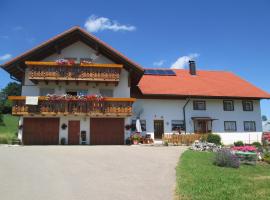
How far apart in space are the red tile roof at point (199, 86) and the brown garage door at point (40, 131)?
8.82 m

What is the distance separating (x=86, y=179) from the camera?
390 inches

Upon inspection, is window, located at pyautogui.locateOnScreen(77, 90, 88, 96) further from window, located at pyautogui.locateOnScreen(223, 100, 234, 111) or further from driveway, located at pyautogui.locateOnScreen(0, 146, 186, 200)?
window, located at pyautogui.locateOnScreen(223, 100, 234, 111)

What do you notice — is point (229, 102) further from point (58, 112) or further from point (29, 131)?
point (29, 131)

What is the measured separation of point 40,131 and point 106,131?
5.43 m

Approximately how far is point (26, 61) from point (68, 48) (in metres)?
3.90

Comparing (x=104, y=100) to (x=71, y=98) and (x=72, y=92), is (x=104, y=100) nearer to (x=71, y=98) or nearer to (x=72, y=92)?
(x=71, y=98)

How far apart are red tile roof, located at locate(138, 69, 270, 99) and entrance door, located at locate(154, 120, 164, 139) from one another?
2.75 m

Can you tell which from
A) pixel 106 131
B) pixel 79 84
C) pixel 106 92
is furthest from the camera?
pixel 106 92

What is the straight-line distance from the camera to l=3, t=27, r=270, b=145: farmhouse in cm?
2522

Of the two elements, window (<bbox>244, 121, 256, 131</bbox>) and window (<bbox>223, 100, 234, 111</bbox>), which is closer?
window (<bbox>223, 100, 234, 111</bbox>)

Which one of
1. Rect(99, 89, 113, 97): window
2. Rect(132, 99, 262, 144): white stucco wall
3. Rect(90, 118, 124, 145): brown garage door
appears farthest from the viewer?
Rect(132, 99, 262, 144): white stucco wall

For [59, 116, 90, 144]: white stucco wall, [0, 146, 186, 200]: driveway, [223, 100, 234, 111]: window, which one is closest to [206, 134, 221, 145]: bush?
[223, 100, 234, 111]: window

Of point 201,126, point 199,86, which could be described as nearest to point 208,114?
point 201,126

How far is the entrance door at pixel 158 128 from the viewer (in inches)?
1163
